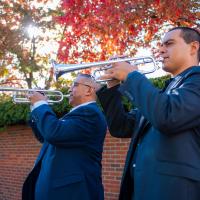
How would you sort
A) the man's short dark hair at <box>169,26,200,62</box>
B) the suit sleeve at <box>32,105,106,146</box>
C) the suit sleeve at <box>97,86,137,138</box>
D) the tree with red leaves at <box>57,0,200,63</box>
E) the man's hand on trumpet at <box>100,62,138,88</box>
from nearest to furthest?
the man's hand on trumpet at <box>100,62,138,88</box> < the man's short dark hair at <box>169,26,200,62</box> < the suit sleeve at <box>97,86,137,138</box> < the suit sleeve at <box>32,105,106,146</box> < the tree with red leaves at <box>57,0,200,63</box>

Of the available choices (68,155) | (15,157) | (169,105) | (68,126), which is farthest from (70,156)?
(15,157)

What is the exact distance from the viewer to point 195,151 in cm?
234

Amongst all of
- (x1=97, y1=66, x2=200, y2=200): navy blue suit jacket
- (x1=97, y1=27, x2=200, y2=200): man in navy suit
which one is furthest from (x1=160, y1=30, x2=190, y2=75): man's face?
(x1=97, y1=66, x2=200, y2=200): navy blue suit jacket

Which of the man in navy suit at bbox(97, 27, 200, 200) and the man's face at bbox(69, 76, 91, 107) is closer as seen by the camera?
the man in navy suit at bbox(97, 27, 200, 200)

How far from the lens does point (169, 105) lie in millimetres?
2268

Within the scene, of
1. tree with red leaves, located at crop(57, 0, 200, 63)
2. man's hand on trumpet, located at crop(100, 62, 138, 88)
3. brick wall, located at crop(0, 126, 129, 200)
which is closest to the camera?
man's hand on trumpet, located at crop(100, 62, 138, 88)

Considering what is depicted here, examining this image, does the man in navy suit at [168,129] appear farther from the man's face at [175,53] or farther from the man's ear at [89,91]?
the man's ear at [89,91]

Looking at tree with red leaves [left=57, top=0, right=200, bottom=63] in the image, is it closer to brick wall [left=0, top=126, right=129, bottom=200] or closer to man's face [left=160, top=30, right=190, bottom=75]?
brick wall [left=0, top=126, right=129, bottom=200]

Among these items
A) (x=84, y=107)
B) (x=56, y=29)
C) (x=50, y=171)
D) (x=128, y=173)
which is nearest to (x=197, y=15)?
(x=84, y=107)

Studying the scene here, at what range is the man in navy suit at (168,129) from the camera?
2277mm

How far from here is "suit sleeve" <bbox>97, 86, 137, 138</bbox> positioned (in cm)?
286

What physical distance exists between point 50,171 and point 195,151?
5.41ft

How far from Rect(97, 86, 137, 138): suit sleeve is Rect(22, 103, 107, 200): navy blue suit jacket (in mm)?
732

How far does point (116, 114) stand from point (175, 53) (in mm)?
615
